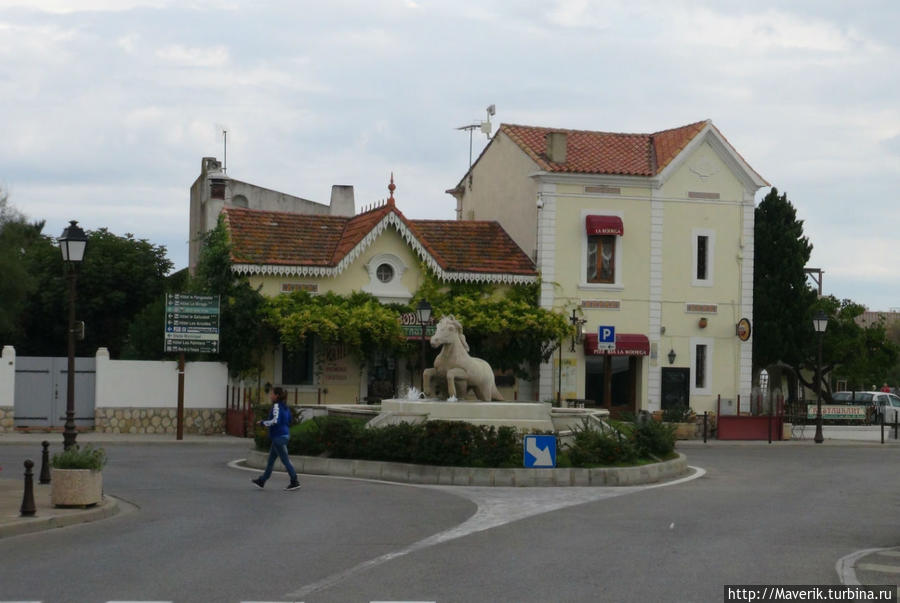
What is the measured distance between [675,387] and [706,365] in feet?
4.60

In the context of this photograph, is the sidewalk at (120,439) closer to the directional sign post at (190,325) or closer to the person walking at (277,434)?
the directional sign post at (190,325)

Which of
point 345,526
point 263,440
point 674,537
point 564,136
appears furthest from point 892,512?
point 564,136

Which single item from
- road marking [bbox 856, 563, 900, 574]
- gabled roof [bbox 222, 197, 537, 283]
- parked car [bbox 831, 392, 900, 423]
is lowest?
road marking [bbox 856, 563, 900, 574]

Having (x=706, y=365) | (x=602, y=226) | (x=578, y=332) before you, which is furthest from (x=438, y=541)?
(x=706, y=365)

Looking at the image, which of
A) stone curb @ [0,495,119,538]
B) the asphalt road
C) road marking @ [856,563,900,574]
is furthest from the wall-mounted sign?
road marking @ [856,563,900,574]

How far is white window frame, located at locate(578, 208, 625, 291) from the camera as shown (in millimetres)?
41969

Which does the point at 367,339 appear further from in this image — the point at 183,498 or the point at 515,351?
the point at 183,498

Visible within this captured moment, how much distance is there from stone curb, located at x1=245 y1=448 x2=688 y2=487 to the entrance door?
17.6 metres

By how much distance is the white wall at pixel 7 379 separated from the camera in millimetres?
35469

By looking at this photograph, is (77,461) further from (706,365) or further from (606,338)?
(706,365)

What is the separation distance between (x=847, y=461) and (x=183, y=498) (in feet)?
62.7

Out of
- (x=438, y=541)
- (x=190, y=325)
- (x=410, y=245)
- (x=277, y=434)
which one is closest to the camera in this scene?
(x=438, y=541)

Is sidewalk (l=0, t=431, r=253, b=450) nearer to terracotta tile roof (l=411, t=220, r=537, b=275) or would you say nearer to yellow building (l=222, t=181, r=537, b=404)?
yellow building (l=222, t=181, r=537, b=404)

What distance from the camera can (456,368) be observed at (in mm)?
27094
